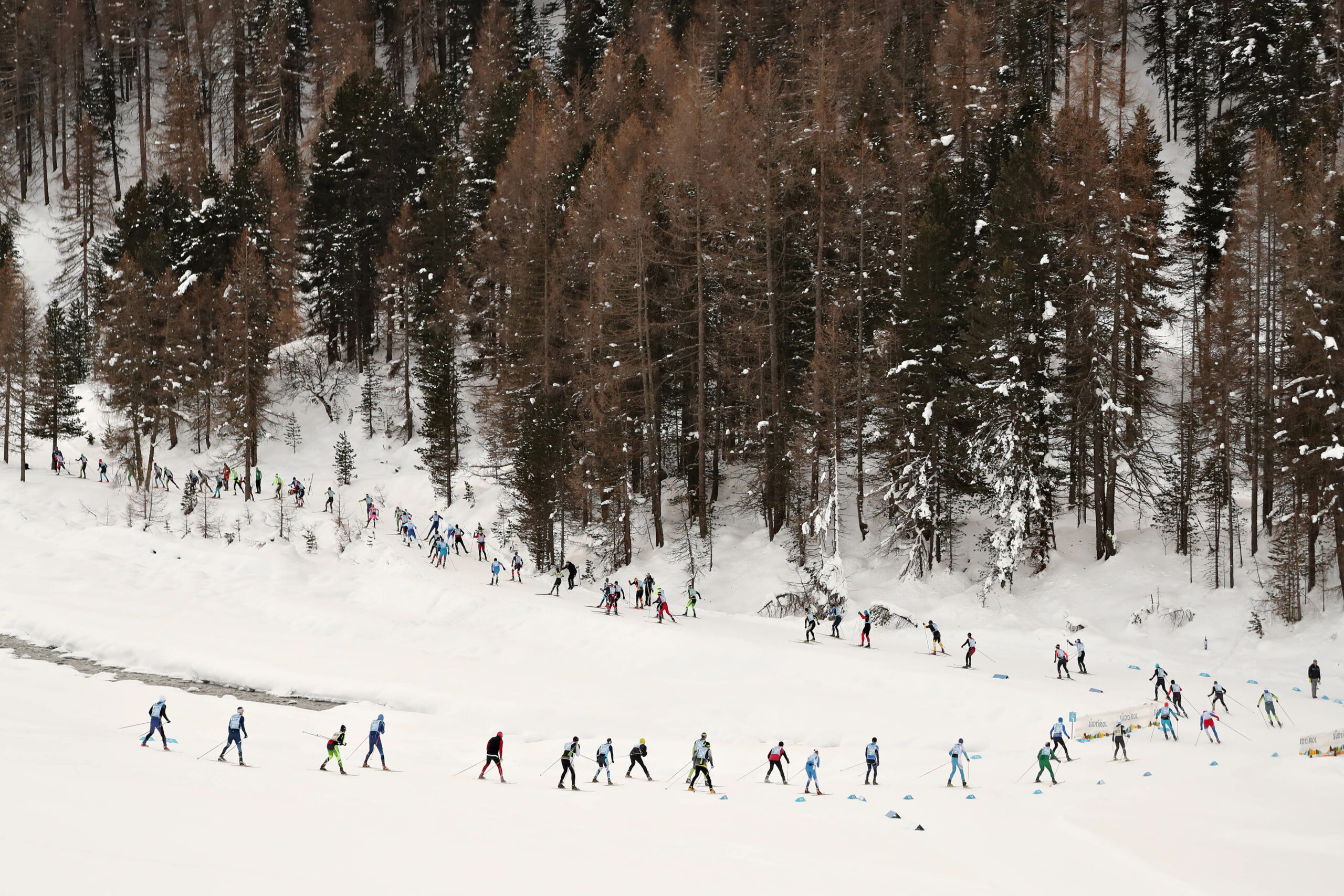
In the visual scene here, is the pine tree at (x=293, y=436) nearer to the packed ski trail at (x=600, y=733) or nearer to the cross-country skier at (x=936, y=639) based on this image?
the packed ski trail at (x=600, y=733)

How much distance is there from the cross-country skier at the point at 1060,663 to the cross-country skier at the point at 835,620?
6402 millimetres

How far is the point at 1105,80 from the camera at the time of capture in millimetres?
33938

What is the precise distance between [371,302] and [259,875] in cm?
4831

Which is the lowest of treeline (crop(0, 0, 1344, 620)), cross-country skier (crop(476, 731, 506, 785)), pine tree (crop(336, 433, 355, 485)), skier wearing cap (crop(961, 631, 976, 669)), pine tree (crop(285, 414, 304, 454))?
cross-country skier (crop(476, 731, 506, 785))

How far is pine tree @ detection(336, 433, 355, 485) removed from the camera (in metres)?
46.7

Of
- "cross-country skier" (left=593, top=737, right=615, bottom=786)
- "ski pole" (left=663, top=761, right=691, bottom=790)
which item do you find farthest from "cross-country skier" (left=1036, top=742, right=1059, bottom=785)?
"cross-country skier" (left=593, top=737, right=615, bottom=786)

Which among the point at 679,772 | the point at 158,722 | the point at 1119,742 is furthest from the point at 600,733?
the point at 1119,742

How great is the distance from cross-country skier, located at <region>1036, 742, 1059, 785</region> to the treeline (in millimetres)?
10722

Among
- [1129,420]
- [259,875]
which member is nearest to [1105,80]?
[1129,420]

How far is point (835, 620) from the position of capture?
29.5 m

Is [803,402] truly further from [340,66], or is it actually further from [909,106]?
[340,66]

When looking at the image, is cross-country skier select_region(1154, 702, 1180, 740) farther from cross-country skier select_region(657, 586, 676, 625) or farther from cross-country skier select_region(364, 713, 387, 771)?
cross-country skier select_region(364, 713, 387, 771)

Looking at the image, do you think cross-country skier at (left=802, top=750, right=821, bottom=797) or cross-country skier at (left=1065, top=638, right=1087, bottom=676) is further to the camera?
cross-country skier at (left=1065, top=638, right=1087, bottom=676)

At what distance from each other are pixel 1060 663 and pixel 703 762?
1109 centimetres
